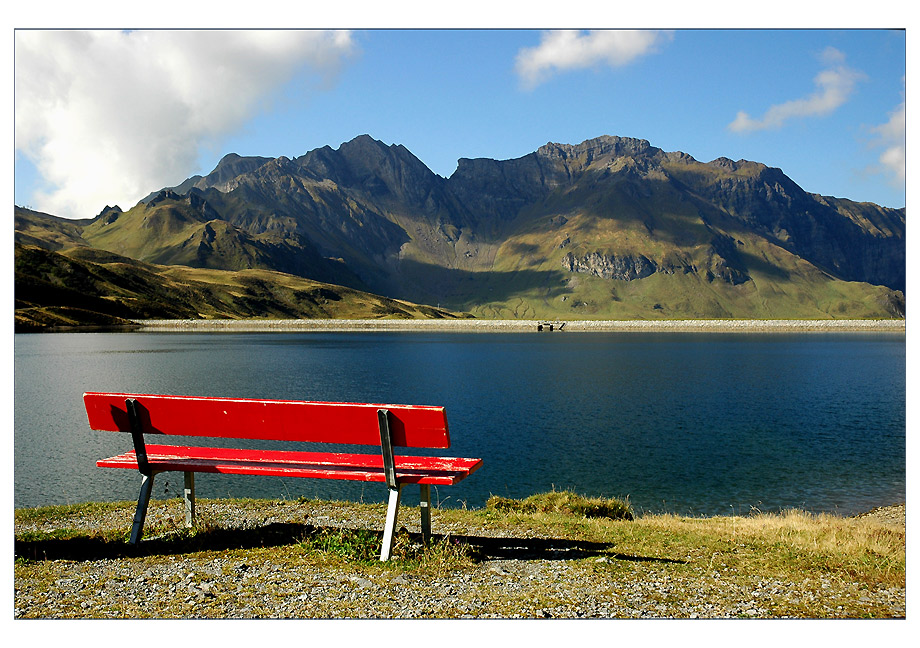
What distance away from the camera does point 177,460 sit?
377 inches

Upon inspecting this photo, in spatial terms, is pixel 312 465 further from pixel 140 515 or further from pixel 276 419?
pixel 140 515

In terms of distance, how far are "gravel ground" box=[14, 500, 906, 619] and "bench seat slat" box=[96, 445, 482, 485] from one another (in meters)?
1.05

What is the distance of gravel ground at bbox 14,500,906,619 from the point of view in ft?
21.9

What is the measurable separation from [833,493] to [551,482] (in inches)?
387

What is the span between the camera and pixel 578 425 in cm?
3816

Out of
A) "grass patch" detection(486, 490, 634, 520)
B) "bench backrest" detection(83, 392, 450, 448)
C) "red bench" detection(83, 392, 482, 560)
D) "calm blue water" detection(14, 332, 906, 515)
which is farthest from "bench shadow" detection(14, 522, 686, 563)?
"calm blue water" detection(14, 332, 906, 515)

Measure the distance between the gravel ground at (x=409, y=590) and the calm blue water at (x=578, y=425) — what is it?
30.6 feet

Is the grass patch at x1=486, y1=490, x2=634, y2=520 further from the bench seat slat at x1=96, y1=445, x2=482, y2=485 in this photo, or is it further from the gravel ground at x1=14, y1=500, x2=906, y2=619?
the gravel ground at x1=14, y1=500, x2=906, y2=619

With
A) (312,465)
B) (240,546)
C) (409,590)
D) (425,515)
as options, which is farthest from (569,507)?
(409,590)

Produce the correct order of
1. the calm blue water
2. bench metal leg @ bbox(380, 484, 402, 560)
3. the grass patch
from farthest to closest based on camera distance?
1. the calm blue water
2. the grass patch
3. bench metal leg @ bbox(380, 484, 402, 560)

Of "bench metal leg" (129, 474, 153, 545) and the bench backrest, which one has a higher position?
the bench backrest

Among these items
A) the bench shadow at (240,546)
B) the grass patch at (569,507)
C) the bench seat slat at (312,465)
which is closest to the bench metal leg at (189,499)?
the bench seat slat at (312,465)

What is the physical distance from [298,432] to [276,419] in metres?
0.32
